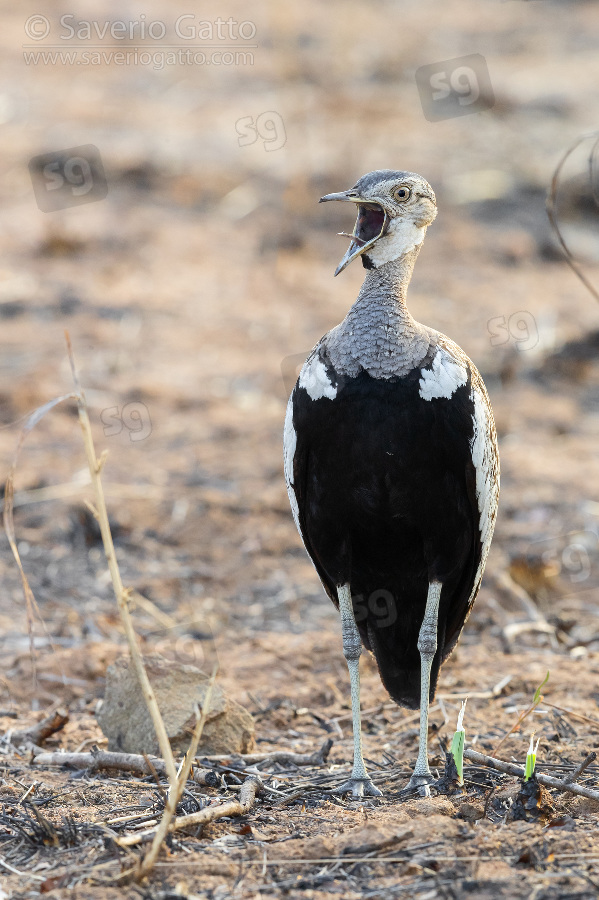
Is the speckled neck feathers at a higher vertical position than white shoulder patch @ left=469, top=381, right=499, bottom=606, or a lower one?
higher

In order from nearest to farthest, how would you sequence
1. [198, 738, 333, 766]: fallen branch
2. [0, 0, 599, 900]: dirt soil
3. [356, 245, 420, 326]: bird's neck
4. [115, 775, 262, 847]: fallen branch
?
[115, 775, 262, 847]: fallen branch < [0, 0, 599, 900]: dirt soil < [356, 245, 420, 326]: bird's neck < [198, 738, 333, 766]: fallen branch

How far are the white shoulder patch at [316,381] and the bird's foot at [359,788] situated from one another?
1.44 meters

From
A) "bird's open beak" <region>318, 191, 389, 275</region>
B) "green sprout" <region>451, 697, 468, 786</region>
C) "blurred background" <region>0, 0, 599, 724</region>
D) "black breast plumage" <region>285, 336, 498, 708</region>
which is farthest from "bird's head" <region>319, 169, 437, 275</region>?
"blurred background" <region>0, 0, 599, 724</region>

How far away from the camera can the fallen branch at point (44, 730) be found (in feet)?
14.5

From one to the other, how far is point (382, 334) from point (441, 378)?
29 cm

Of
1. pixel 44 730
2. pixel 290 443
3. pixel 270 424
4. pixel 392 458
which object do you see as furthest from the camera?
pixel 270 424

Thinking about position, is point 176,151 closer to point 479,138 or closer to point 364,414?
point 479,138

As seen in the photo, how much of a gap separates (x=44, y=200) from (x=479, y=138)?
18.6 feet

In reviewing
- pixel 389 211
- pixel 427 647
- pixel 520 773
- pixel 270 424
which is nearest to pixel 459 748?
pixel 520 773

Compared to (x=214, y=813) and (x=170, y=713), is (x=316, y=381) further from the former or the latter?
(x=214, y=813)

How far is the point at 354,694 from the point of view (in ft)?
13.9

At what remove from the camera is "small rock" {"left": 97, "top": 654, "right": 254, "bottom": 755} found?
421 centimetres

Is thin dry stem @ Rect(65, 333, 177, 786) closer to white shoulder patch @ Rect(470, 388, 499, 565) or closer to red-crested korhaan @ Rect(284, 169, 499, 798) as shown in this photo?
red-crested korhaan @ Rect(284, 169, 499, 798)

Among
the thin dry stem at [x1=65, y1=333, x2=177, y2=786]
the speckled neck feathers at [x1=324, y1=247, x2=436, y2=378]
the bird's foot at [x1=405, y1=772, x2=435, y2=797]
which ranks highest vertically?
the speckled neck feathers at [x1=324, y1=247, x2=436, y2=378]
